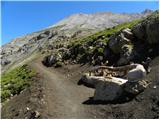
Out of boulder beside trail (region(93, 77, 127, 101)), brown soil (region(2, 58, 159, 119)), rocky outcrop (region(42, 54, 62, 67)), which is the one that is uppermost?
rocky outcrop (region(42, 54, 62, 67))

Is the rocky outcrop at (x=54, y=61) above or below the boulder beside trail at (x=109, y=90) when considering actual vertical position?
above

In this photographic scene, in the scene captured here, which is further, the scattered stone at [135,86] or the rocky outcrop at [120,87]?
the rocky outcrop at [120,87]

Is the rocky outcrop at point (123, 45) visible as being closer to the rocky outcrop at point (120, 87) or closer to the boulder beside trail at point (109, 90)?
the rocky outcrop at point (120, 87)

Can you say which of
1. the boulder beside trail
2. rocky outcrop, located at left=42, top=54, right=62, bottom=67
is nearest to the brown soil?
the boulder beside trail

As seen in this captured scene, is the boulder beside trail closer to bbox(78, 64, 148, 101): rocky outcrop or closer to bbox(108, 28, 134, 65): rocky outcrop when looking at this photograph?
bbox(78, 64, 148, 101): rocky outcrop

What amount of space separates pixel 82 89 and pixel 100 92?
7312 millimetres

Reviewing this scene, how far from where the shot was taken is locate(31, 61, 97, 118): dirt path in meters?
26.8

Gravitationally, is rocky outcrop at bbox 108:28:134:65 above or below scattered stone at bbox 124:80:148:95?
above

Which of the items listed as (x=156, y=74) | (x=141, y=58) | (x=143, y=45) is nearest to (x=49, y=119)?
(x=156, y=74)

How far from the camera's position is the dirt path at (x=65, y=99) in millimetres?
26825

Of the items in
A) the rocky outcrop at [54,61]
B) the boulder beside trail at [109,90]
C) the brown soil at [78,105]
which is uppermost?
the rocky outcrop at [54,61]

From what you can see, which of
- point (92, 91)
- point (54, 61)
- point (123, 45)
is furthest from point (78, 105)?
point (54, 61)

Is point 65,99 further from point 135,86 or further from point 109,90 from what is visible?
point 135,86

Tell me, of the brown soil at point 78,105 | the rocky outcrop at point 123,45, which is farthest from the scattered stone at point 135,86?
the rocky outcrop at point 123,45
